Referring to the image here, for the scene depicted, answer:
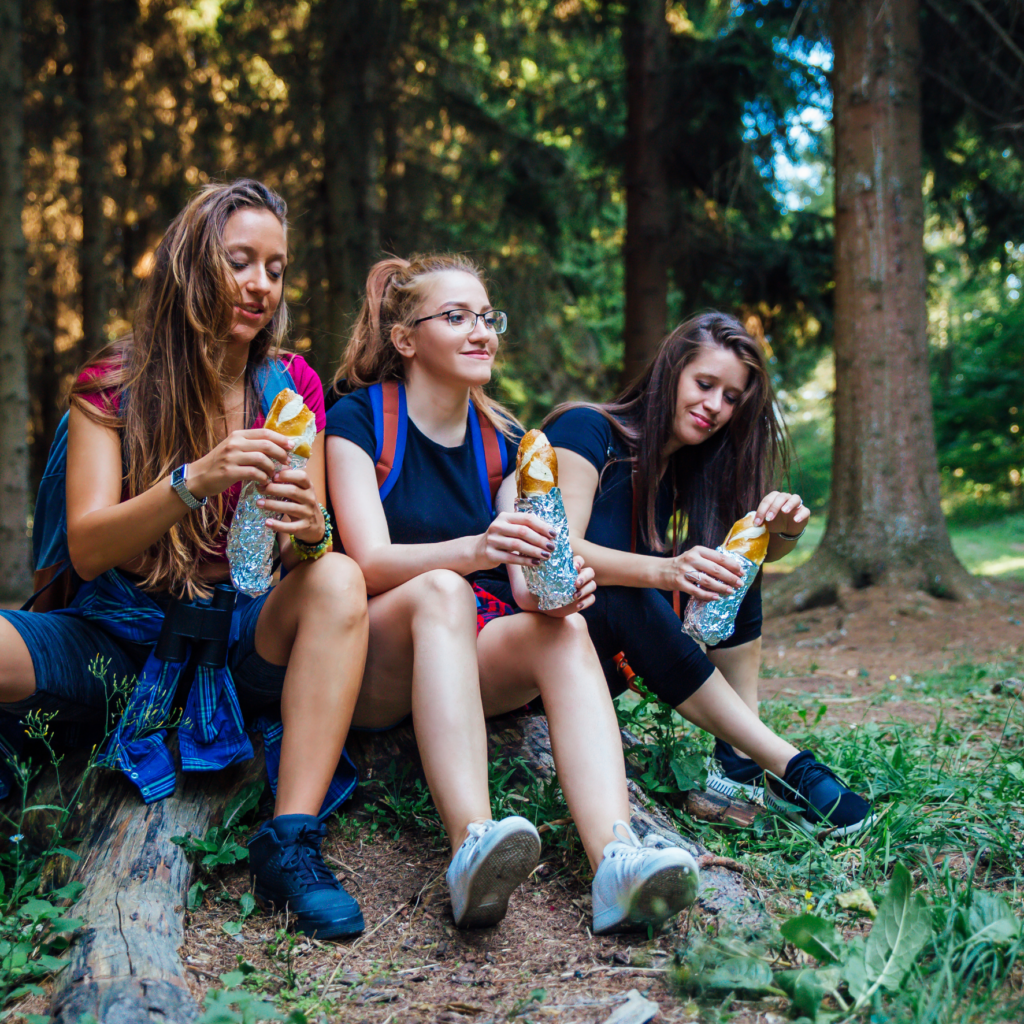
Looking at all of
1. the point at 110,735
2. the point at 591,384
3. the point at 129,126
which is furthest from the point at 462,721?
the point at 591,384

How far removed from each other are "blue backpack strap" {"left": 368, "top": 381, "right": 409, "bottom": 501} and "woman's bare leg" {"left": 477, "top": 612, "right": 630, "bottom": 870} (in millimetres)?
541

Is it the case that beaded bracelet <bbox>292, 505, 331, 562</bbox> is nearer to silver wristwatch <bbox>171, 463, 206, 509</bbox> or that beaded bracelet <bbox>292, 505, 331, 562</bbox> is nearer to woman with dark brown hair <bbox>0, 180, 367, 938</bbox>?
woman with dark brown hair <bbox>0, 180, 367, 938</bbox>

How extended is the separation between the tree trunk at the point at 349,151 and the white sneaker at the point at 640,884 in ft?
21.2

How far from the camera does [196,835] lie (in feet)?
7.30

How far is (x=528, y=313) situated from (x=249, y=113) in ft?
Result: 11.7

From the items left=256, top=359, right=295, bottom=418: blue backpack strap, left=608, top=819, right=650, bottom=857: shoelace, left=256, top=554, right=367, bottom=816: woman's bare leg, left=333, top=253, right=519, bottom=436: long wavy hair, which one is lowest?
left=608, top=819, right=650, bottom=857: shoelace

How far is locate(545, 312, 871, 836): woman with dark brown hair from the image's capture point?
242 cm

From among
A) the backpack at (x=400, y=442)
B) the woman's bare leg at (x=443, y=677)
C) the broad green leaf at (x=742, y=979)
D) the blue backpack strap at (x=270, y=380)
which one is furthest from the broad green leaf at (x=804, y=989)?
the blue backpack strap at (x=270, y=380)

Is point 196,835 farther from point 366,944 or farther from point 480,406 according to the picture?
point 480,406

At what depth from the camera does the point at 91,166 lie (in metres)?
9.10

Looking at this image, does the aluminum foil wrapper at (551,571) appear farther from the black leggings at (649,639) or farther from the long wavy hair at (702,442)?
the long wavy hair at (702,442)

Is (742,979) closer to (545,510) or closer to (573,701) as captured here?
(573,701)

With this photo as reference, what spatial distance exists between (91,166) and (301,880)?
9.19 meters

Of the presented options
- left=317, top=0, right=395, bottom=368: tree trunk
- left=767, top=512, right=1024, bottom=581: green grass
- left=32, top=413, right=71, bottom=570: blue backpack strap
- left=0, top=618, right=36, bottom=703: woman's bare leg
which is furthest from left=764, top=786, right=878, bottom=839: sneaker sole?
left=317, top=0, right=395, bottom=368: tree trunk
